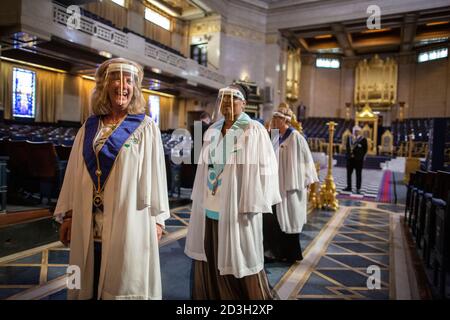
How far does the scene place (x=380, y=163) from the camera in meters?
16.0

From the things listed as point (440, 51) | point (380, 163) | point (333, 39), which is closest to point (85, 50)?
point (380, 163)

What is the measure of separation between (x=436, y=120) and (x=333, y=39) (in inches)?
733

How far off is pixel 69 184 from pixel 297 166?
257cm

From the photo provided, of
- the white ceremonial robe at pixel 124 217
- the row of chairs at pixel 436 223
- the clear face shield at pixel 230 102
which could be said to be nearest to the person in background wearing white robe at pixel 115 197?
the white ceremonial robe at pixel 124 217

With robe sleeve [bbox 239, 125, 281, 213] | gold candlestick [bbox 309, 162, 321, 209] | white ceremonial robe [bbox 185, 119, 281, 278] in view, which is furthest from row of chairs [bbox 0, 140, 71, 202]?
gold candlestick [bbox 309, 162, 321, 209]

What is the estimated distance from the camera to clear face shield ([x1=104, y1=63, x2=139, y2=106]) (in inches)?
65.6

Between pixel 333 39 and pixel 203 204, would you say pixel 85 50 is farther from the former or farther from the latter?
pixel 333 39

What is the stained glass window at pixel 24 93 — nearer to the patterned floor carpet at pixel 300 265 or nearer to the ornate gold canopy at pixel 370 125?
the patterned floor carpet at pixel 300 265

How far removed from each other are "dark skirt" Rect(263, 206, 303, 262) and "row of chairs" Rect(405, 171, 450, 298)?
1333 mm

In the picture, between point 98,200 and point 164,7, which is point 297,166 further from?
point 164,7

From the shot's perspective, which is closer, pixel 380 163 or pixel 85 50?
pixel 85 50

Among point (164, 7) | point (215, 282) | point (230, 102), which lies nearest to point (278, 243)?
point (215, 282)

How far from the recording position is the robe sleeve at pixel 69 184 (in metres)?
1.71

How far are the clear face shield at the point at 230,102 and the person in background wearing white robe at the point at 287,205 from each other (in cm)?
151
